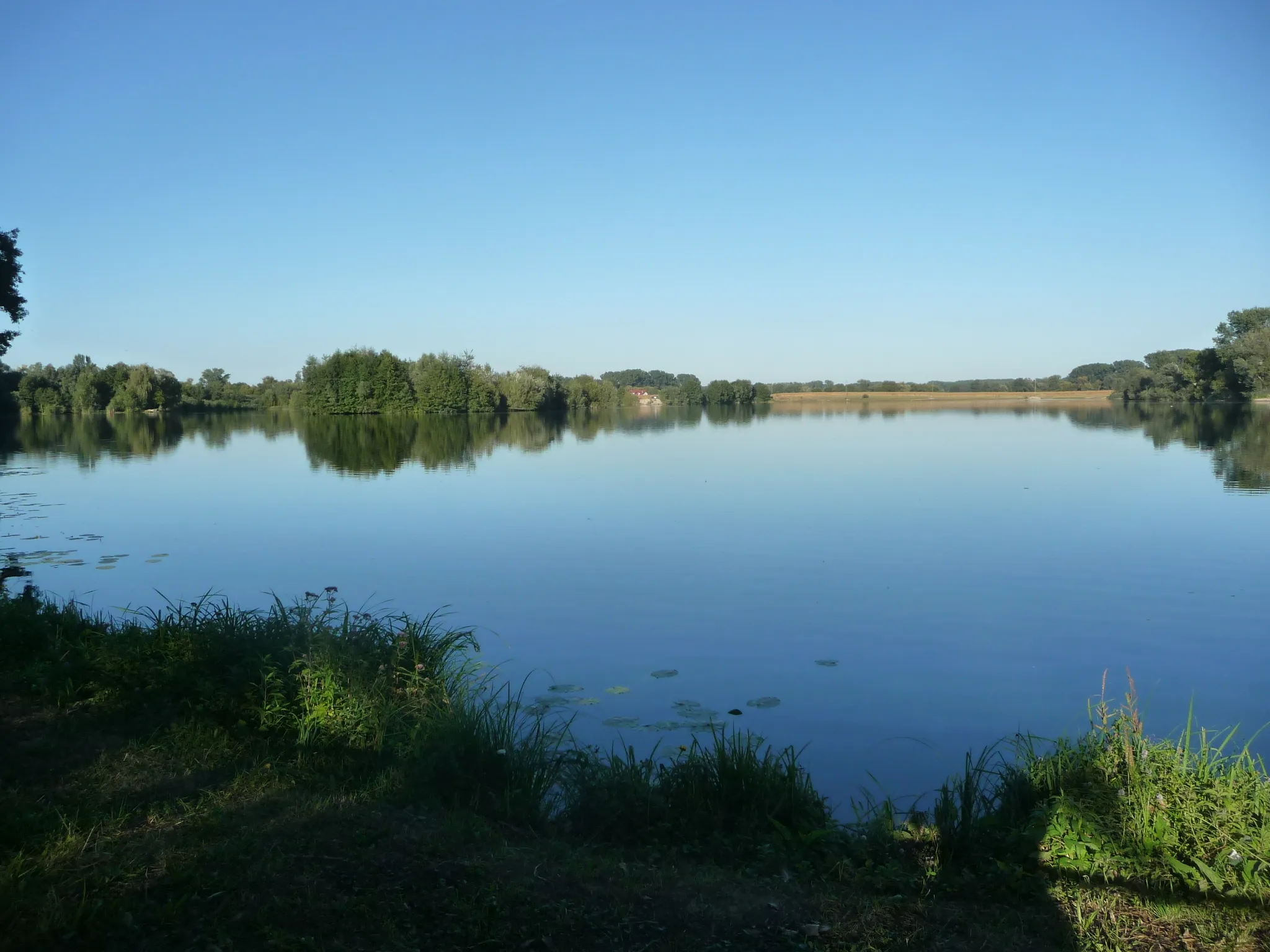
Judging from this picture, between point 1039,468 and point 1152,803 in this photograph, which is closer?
point 1152,803

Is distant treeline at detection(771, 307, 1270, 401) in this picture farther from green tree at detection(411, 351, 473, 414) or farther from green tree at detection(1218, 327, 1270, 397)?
green tree at detection(411, 351, 473, 414)

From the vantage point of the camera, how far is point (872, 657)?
28.9 feet

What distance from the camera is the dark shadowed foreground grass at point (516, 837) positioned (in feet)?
11.9

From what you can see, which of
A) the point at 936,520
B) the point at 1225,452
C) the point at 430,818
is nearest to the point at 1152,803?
the point at 430,818

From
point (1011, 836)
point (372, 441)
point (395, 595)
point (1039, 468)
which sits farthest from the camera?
point (372, 441)

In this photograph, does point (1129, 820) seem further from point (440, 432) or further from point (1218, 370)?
point (1218, 370)

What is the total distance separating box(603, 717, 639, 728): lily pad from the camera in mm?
6996

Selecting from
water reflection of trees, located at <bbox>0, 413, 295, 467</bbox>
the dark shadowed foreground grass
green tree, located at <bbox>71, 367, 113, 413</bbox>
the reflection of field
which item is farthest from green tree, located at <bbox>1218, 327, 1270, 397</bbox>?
green tree, located at <bbox>71, 367, 113, 413</bbox>

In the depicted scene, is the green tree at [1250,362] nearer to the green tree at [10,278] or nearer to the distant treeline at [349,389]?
the distant treeline at [349,389]

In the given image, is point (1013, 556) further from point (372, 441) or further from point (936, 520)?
point (372, 441)

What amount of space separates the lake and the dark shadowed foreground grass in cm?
136

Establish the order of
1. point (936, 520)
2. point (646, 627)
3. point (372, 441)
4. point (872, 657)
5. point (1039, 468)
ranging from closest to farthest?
point (872, 657), point (646, 627), point (936, 520), point (1039, 468), point (372, 441)

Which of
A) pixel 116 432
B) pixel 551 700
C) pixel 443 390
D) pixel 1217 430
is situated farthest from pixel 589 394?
pixel 551 700

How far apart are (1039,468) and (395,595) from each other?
21515 mm
